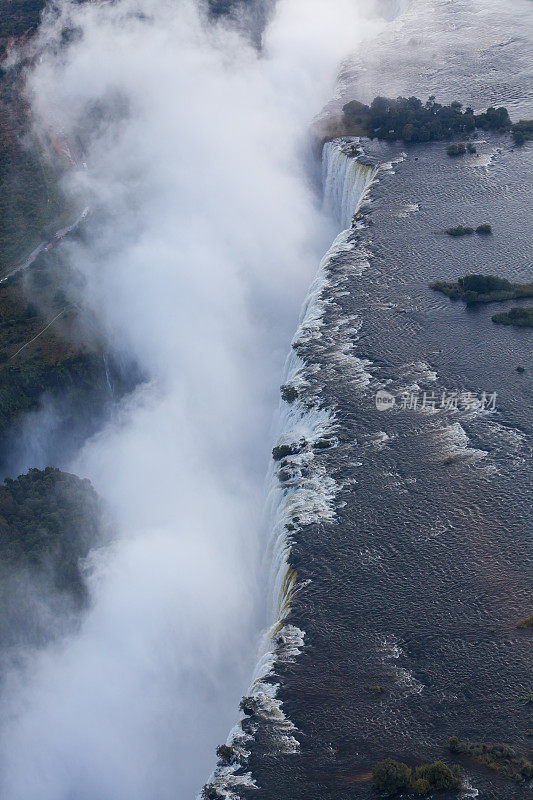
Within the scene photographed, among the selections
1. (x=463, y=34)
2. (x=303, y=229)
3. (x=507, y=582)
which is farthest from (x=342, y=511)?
(x=463, y=34)

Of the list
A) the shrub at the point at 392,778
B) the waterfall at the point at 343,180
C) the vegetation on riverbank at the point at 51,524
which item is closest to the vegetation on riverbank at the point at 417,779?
the shrub at the point at 392,778

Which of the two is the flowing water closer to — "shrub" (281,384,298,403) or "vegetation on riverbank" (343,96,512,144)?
"shrub" (281,384,298,403)

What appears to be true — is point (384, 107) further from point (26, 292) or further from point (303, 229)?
point (26, 292)

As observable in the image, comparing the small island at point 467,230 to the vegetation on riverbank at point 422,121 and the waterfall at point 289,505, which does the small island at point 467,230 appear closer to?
the waterfall at point 289,505

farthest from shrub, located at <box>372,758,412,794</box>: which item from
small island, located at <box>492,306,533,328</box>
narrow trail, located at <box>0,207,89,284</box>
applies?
narrow trail, located at <box>0,207,89,284</box>

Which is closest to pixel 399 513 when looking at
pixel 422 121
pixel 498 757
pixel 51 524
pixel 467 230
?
pixel 498 757
